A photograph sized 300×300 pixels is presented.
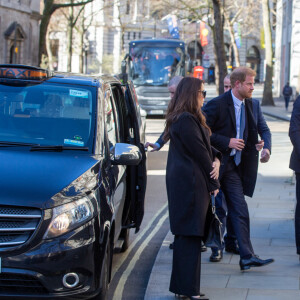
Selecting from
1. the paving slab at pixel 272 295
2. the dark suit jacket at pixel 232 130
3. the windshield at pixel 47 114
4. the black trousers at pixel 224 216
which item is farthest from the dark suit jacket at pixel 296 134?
the windshield at pixel 47 114

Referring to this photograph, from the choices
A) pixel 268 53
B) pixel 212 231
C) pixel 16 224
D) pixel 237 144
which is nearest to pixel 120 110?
pixel 237 144

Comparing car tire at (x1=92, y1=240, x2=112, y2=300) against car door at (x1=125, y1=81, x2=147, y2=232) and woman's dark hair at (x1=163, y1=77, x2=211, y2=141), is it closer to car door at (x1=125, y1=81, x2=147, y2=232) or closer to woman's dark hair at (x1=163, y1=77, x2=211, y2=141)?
woman's dark hair at (x1=163, y1=77, x2=211, y2=141)

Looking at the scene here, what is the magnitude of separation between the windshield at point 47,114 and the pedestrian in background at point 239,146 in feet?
A: 4.47

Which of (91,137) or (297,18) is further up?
(297,18)

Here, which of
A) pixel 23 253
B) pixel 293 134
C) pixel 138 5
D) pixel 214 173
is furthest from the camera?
pixel 138 5

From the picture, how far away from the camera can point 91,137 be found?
5.69 meters

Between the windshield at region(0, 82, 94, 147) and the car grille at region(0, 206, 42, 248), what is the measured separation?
1.05m

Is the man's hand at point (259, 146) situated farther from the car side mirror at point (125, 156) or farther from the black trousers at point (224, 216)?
the car side mirror at point (125, 156)

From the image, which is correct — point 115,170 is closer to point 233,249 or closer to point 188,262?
point 188,262

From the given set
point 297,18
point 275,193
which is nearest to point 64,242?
point 275,193

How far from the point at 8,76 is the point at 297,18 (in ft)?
166

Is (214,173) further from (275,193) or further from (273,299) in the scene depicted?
(275,193)

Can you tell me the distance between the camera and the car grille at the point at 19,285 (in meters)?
4.61

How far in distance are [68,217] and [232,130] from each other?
2.51m
